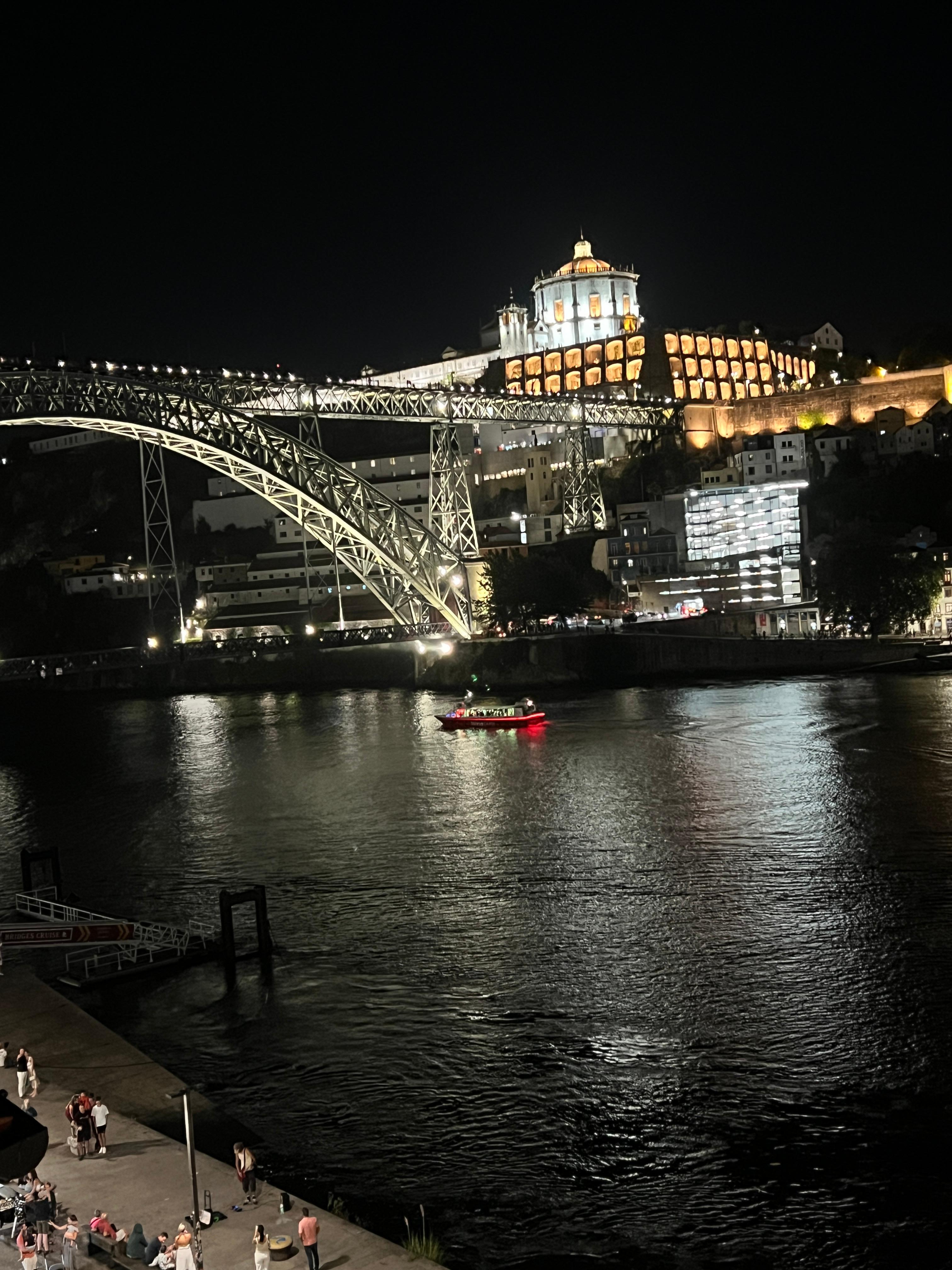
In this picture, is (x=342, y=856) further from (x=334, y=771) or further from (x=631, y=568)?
(x=631, y=568)

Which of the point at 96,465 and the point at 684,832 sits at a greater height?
the point at 96,465

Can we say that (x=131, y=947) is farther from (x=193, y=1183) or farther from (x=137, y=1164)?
(x=193, y=1183)

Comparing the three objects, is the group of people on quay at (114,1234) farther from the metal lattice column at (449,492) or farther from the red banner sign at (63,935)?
the metal lattice column at (449,492)

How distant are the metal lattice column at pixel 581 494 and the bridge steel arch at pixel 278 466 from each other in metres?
8.91

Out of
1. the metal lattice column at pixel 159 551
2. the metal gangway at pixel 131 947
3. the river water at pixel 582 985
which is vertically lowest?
the river water at pixel 582 985

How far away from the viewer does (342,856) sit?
18188 millimetres

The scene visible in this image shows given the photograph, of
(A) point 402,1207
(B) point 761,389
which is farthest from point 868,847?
(B) point 761,389

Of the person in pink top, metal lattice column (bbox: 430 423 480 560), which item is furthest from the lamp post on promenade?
metal lattice column (bbox: 430 423 480 560)

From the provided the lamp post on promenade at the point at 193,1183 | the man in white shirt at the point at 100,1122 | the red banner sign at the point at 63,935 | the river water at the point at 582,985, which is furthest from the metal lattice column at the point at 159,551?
the lamp post on promenade at the point at 193,1183

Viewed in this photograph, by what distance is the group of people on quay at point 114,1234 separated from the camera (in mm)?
6250

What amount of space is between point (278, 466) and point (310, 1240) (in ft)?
92.3

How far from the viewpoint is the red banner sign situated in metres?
12.3

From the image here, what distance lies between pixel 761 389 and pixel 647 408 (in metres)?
12.8

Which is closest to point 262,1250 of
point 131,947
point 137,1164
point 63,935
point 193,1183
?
point 193,1183
